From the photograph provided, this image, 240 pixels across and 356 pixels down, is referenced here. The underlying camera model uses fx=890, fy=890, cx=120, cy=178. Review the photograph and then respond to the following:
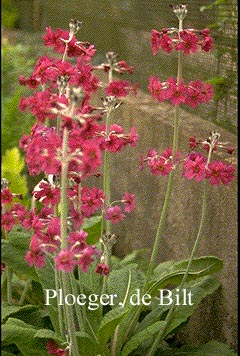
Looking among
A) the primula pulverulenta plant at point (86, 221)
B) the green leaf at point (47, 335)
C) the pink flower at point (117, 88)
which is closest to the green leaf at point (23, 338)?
the primula pulverulenta plant at point (86, 221)

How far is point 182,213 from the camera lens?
4.03 meters

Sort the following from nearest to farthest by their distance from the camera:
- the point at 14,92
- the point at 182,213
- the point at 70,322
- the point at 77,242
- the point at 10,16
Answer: the point at 77,242 → the point at 70,322 → the point at 182,213 → the point at 14,92 → the point at 10,16

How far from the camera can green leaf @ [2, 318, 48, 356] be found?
10.1 ft

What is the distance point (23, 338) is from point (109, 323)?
33 centimetres

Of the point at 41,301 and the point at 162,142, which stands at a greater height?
the point at 162,142

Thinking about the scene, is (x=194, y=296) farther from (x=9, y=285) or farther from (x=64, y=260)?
(x=64, y=260)

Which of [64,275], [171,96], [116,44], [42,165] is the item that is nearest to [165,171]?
[171,96]

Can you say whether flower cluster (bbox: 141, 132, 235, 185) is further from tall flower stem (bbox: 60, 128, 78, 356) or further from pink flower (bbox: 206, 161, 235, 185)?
tall flower stem (bbox: 60, 128, 78, 356)

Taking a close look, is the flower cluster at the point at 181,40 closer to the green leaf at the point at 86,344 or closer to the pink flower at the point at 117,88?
the pink flower at the point at 117,88

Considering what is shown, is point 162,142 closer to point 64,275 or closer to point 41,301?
point 41,301

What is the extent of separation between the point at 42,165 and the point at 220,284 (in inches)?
63.6

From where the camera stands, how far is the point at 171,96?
2.98 metres

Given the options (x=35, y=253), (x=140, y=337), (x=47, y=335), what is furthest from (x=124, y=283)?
(x=35, y=253)

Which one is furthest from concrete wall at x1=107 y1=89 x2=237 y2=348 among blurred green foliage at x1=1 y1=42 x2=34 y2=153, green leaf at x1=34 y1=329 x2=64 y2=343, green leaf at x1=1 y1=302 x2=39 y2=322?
blurred green foliage at x1=1 y1=42 x2=34 y2=153
